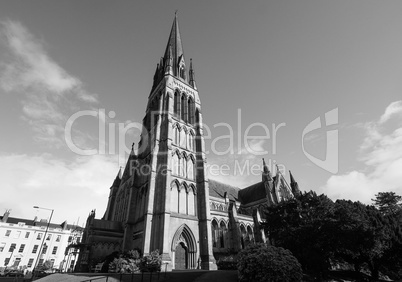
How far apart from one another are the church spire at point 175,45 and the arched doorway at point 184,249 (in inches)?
1247

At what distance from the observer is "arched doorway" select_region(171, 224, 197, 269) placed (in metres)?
24.9

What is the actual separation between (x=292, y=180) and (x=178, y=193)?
105 feet

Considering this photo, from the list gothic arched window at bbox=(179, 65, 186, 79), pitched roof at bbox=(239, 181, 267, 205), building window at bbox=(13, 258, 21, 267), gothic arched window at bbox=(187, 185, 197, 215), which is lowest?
building window at bbox=(13, 258, 21, 267)

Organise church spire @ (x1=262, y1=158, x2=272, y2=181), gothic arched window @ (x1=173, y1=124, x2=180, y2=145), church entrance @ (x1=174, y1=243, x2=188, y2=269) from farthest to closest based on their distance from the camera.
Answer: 1. church spire @ (x1=262, y1=158, x2=272, y2=181)
2. gothic arched window @ (x1=173, y1=124, x2=180, y2=145)
3. church entrance @ (x1=174, y1=243, x2=188, y2=269)

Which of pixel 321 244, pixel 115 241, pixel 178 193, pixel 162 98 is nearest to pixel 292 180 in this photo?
pixel 321 244

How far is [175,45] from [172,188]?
124 ft

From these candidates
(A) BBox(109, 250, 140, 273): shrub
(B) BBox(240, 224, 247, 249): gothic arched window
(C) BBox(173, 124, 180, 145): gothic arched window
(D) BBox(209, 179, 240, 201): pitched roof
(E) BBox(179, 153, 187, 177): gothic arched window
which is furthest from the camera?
(D) BBox(209, 179, 240, 201): pitched roof

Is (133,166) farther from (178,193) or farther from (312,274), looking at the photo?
(312,274)

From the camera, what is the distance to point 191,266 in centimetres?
2498

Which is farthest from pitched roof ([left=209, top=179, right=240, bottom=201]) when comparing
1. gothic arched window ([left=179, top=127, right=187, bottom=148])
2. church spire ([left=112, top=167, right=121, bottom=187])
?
church spire ([left=112, top=167, right=121, bottom=187])

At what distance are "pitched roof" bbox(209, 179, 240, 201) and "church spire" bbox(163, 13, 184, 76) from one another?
25366mm

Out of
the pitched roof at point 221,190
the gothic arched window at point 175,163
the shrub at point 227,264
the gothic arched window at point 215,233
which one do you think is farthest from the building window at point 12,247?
the shrub at point 227,264

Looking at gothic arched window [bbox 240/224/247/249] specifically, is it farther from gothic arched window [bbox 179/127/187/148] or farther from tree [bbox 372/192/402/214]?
tree [bbox 372/192/402/214]

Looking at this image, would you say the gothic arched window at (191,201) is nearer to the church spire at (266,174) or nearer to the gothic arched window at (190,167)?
the gothic arched window at (190,167)
